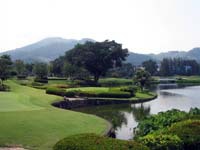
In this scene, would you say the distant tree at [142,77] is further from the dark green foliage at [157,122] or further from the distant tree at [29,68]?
the distant tree at [29,68]

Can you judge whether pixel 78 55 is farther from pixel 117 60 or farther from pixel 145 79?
pixel 145 79

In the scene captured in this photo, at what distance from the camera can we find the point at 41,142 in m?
13.7

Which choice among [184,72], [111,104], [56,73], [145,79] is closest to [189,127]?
[111,104]

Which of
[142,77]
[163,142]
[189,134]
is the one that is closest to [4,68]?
[142,77]

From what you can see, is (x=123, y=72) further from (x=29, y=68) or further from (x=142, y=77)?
(x=142, y=77)

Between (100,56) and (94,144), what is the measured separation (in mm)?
60820

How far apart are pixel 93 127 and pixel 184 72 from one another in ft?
418

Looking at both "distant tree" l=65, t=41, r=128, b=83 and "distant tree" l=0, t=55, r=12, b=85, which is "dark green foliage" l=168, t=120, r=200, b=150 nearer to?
"distant tree" l=0, t=55, r=12, b=85

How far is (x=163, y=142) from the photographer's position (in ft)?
34.6

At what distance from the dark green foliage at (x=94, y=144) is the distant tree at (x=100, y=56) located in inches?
2338

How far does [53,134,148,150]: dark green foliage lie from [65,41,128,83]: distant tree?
59.4 m

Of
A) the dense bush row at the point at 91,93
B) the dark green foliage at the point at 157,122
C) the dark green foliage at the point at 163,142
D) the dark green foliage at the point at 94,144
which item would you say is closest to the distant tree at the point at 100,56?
the dense bush row at the point at 91,93

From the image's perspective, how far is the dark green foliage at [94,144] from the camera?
905 cm

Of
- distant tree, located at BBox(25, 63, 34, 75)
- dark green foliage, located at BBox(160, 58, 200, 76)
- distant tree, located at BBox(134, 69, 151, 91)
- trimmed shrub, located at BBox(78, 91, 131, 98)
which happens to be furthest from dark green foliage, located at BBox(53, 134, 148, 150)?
dark green foliage, located at BBox(160, 58, 200, 76)
